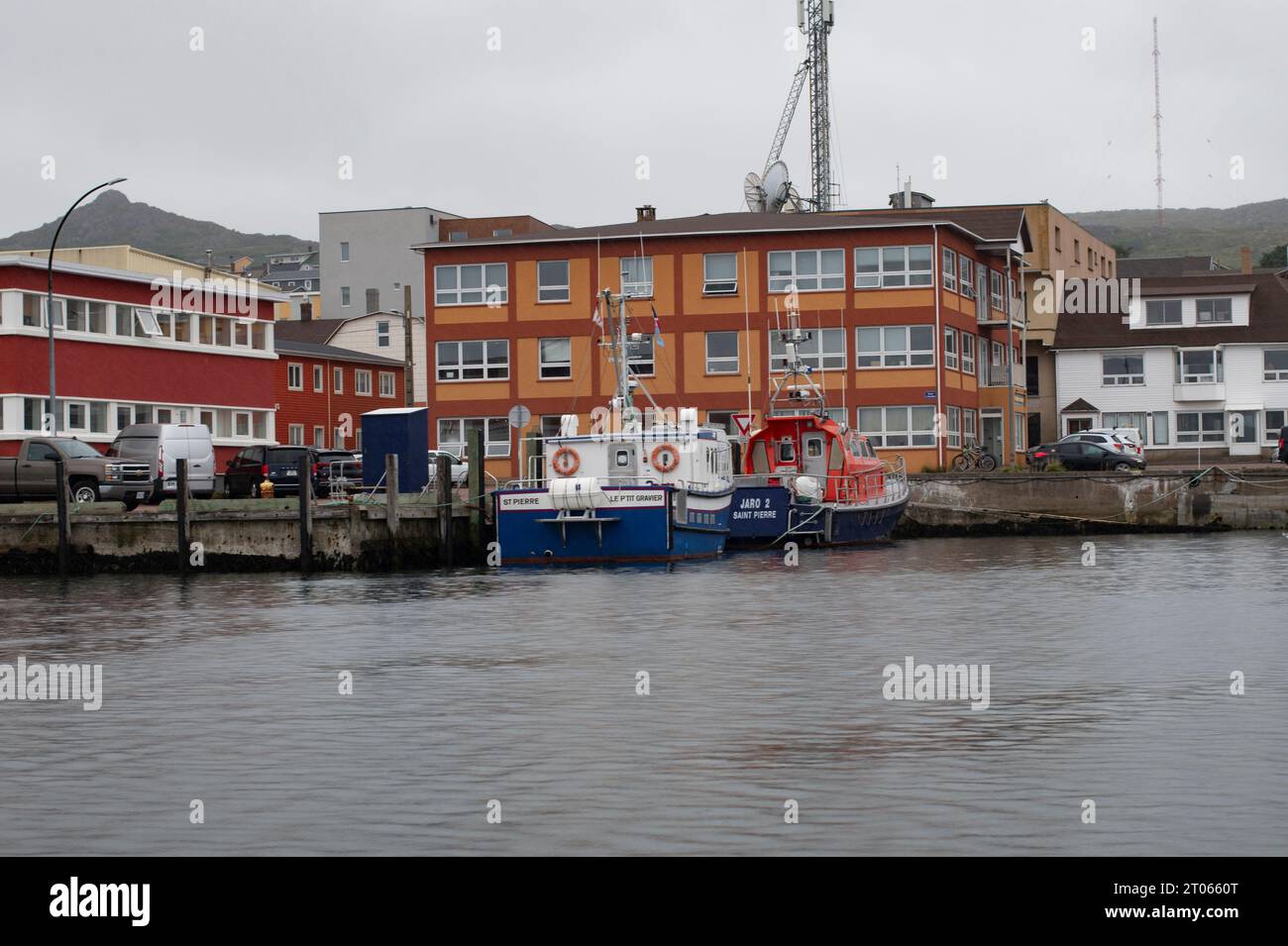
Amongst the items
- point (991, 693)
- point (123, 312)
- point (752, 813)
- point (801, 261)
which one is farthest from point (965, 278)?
point (752, 813)

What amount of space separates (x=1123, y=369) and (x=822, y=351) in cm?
2375

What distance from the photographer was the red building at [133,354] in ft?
180

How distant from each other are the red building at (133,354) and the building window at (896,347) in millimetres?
23730

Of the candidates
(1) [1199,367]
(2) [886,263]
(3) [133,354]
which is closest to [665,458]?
(3) [133,354]

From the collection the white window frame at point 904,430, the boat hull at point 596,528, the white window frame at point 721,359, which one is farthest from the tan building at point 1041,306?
the boat hull at point 596,528

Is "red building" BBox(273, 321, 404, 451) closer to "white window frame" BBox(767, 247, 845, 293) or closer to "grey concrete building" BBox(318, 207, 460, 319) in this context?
"white window frame" BBox(767, 247, 845, 293)

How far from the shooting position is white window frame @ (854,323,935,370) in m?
67.2

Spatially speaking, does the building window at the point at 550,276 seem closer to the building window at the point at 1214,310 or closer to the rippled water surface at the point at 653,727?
the building window at the point at 1214,310

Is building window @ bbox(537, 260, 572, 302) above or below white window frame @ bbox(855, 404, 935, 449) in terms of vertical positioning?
above

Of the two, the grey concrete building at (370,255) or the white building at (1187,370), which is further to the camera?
the grey concrete building at (370,255)

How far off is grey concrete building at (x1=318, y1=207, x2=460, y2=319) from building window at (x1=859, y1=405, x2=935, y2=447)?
5390cm
